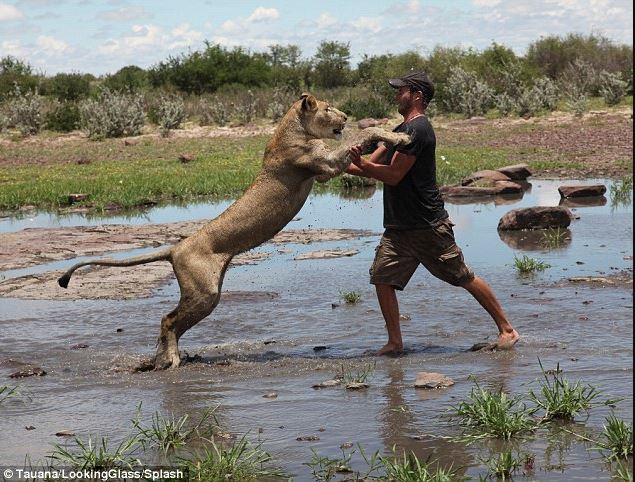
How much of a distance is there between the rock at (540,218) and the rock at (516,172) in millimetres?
5027

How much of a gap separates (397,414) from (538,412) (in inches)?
29.7

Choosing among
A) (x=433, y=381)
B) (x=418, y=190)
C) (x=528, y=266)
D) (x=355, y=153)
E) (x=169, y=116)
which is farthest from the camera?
(x=169, y=116)

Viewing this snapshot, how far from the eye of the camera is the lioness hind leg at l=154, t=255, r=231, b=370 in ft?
24.0

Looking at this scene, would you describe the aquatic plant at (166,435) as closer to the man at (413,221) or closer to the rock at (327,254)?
the man at (413,221)

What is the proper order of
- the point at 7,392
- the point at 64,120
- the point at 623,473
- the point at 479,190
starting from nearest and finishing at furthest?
the point at 623,473
the point at 7,392
the point at 479,190
the point at 64,120

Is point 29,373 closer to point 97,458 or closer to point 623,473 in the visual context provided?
point 97,458

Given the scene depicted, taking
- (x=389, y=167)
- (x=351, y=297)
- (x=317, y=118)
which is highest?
(x=317, y=118)

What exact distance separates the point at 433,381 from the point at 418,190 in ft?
5.18

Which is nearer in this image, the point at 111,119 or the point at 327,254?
the point at 327,254

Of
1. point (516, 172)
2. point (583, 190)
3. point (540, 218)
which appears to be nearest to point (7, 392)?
point (540, 218)

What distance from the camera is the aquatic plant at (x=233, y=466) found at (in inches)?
183

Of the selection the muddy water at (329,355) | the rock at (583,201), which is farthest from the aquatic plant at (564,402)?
the rock at (583,201)

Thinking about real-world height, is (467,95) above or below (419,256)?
above

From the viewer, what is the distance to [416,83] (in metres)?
7.43
